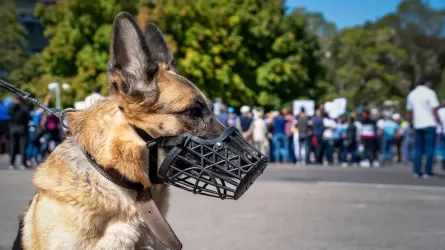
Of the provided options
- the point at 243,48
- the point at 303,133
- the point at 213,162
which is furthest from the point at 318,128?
the point at 243,48

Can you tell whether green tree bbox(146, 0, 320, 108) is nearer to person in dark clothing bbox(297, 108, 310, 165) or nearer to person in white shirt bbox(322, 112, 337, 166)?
person in white shirt bbox(322, 112, 337, 166)

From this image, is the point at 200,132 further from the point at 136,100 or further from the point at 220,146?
the point at 136,100

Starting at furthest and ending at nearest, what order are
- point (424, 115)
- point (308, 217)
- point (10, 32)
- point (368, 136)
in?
point (10, 32), point (368, 136), point (424, 115), point (308, 217)

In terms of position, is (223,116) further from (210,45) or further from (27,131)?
(210,45)

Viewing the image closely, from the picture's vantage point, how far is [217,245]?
734 cm

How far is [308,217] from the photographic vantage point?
31.4 feet

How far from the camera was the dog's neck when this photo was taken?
344 centimetres

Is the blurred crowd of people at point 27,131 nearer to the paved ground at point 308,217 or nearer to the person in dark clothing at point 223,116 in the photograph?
the paved ground at point 308,217

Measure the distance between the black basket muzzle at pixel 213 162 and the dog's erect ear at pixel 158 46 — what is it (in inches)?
18.6

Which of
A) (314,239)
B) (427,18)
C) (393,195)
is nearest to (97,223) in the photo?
(314,239)

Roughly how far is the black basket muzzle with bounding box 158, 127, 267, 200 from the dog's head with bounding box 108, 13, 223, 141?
0.24 feet

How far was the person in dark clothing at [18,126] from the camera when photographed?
19.1 meters

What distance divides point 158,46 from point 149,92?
0.48m

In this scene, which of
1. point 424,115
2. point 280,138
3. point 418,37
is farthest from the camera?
point 418,37
